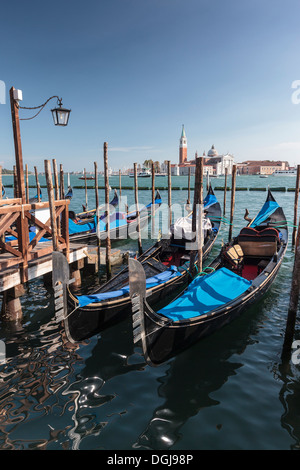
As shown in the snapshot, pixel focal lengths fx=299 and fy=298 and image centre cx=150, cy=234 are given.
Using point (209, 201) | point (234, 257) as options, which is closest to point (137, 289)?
point (234, 257)

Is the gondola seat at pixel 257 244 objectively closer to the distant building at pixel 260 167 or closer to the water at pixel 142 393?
the water at pixel 142 393

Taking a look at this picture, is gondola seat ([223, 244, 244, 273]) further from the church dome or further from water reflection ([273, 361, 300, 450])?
the church dome

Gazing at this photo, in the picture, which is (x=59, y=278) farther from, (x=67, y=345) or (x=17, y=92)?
(x=17, y=92)

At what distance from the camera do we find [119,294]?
5266 millimetres

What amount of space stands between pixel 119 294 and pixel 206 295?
1512mm

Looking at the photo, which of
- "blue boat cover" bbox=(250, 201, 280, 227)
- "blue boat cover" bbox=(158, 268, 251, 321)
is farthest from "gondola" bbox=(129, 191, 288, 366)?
"blue boat cover" bbox=(250, 201, 280, 227)

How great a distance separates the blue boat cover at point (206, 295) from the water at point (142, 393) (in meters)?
0.70

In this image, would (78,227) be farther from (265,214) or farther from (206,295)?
(206,295)

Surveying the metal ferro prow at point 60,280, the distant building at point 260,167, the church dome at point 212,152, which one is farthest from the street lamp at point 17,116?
the church dome at point 212,152

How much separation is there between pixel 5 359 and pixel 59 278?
1.70 m

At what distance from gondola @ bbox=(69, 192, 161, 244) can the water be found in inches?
185

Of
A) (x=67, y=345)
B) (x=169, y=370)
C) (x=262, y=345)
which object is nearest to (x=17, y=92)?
(x=67, y=345)

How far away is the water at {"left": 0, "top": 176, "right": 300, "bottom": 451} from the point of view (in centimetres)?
314

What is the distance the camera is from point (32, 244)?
230 inches
